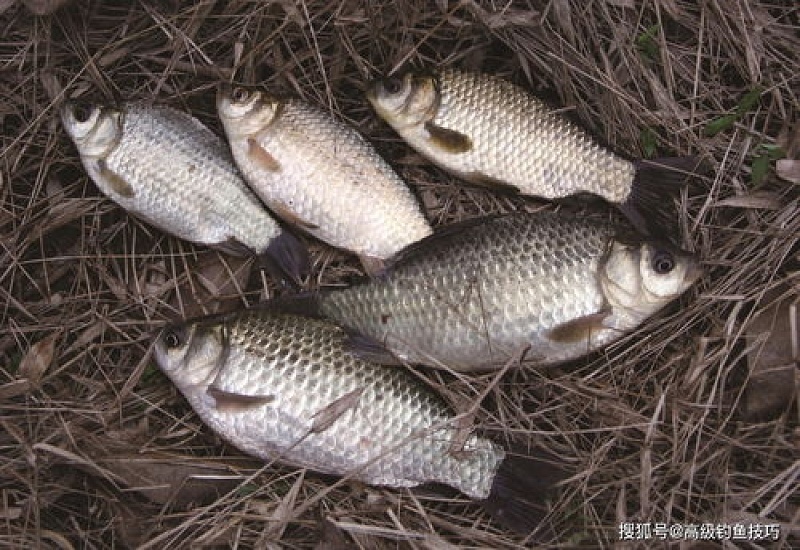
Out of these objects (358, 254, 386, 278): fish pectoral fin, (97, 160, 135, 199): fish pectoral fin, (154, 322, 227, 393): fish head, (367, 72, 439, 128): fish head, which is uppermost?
(367, 72, 439, 128): fish head

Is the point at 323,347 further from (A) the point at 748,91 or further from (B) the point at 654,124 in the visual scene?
(A) the point at 748,91

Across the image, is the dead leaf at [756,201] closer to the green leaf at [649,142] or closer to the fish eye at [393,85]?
the green leaf at [649,142]

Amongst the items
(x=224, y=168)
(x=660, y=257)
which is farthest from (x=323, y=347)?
(x=660, y=257)

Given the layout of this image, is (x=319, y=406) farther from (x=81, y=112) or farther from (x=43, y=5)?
(x=43, y=5)

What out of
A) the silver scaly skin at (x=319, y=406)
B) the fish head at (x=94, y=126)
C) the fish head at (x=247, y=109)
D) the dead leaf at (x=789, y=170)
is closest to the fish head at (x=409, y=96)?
the fish head at (x=247, y=109)

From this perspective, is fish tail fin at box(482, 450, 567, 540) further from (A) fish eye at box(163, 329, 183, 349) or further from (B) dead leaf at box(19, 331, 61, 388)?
(B) dead leaf at box(19, 331, 61, 388)

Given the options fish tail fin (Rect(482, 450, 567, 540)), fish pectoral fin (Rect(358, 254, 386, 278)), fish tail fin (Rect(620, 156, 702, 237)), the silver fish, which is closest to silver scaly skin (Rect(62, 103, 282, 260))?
fish pectoral fin (Rect(358, 254, 386, 278))
